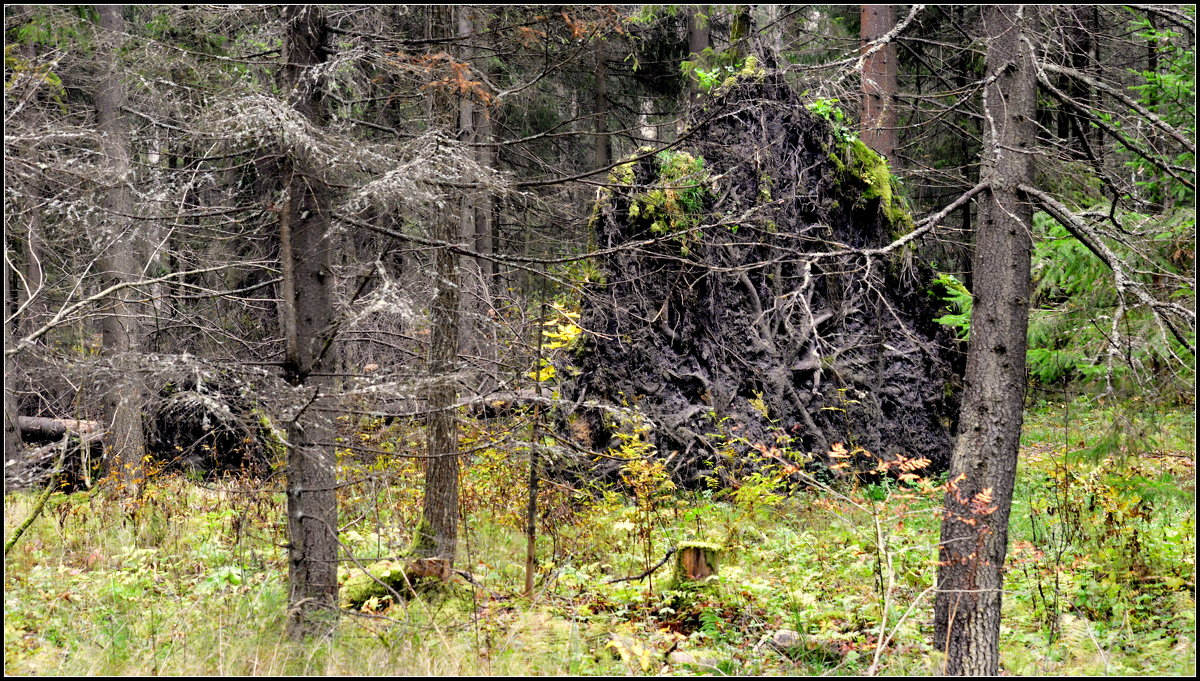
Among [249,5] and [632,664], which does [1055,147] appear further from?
[249,5]

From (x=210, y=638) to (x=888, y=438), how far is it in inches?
354

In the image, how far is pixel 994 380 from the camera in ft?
17.6

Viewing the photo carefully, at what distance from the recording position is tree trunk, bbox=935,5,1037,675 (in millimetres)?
5344

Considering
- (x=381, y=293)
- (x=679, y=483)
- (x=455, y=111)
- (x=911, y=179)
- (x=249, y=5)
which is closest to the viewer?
(x=381, y=293)

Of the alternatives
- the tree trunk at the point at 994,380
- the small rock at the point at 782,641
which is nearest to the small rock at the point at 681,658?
the small rock at the point at 782,641

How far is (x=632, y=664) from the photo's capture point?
5.52m

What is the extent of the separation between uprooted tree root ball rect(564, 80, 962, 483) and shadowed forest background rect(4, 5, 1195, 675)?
67 mm

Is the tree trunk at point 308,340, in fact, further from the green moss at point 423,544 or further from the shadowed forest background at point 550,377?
the green moss at point 423,544

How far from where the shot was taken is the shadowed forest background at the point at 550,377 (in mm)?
5098

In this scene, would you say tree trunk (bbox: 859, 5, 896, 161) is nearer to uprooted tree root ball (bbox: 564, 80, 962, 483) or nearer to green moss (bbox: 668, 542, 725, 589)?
uprooted tree root ball (bbox: 564, 80, 962, 483)

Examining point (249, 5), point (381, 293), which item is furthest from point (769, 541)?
point (249, 5)

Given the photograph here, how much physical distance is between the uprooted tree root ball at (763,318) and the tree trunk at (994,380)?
3758 mm

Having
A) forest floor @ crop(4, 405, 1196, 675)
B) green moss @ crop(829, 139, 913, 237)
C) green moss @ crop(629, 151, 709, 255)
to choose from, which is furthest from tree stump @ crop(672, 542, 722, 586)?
green moss @ crop(829, 139, 913, 237)

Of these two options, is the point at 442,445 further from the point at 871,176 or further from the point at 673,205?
the point at 871,176
